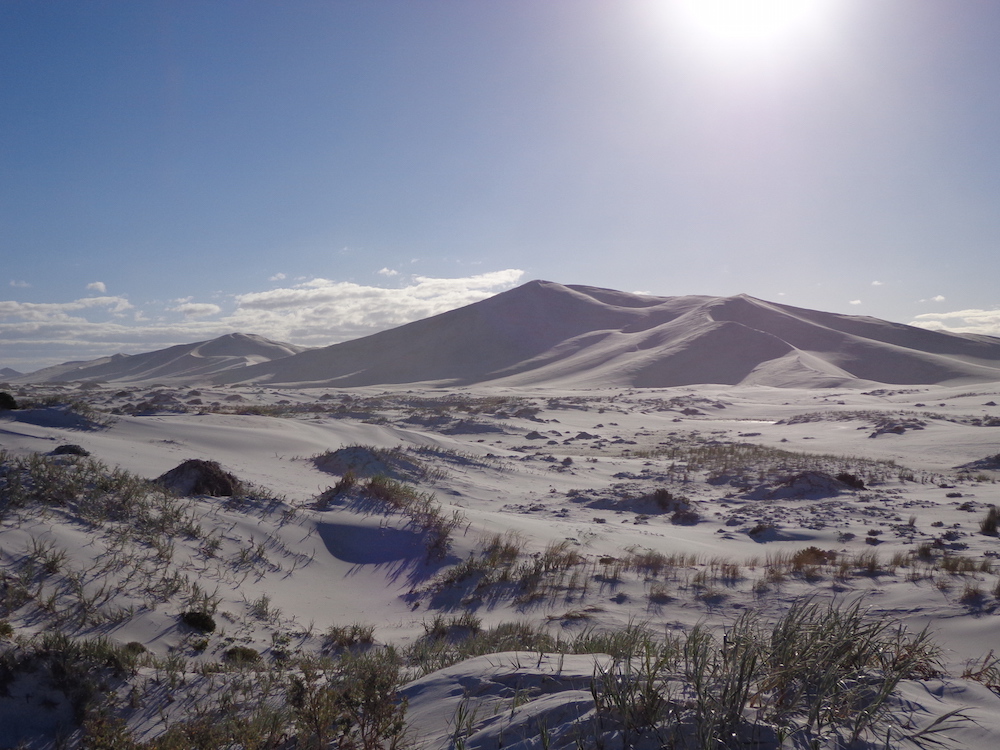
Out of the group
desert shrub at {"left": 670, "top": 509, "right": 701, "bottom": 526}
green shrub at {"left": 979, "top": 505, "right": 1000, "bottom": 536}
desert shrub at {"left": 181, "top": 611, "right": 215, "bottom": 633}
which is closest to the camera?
desert shrub at {"left": 181, "top": 611, "right": 215, "bottom": 633}

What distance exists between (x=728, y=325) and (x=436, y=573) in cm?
7663

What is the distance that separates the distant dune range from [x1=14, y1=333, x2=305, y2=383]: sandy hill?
102 cm

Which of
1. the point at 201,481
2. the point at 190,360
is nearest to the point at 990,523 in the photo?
the point at 201,481

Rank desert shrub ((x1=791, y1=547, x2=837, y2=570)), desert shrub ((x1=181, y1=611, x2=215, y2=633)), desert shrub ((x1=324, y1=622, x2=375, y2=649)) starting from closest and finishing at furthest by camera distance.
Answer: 1. desert shrub ((x1=181, y1=611, x2=215, y2=633))
2. desert shrub ((x1=324, y1=622, x2=375, y2=649))
3. desert shrub ((x1=791, y1=547, x2=837, y2=570))

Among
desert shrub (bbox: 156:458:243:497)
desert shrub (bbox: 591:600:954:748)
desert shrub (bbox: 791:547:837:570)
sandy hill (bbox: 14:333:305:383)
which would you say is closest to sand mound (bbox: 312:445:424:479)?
desert shrub (bbox: 156:458:243:497)

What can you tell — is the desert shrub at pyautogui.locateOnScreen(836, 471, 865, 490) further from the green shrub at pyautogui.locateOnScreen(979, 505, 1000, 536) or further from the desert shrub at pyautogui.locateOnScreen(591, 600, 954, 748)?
the desert shrub at pyautogui.locateOnScreen(591, 600, 954, 748)

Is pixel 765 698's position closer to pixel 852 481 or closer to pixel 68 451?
pixel 68 451

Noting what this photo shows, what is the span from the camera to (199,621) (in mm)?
4371

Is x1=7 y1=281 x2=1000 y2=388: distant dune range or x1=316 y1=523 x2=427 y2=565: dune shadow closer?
x1=316 y1=523 x2=427 y2=565: dune shadow

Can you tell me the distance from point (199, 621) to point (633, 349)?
75282 mm

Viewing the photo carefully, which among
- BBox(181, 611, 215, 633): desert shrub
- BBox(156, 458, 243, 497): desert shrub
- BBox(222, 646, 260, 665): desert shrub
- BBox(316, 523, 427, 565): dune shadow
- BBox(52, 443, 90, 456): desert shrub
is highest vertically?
BBox(52, 443, 90, 456): desert shrub

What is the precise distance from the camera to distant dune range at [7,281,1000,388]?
65750mm

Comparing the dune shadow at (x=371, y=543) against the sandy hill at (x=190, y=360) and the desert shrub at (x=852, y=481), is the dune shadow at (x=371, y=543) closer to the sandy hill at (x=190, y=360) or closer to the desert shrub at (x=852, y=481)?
the desert shrub at (x=852, y=481)

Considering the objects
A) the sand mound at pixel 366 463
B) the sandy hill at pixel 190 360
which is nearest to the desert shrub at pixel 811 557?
the sand mound at pixel 366 463
